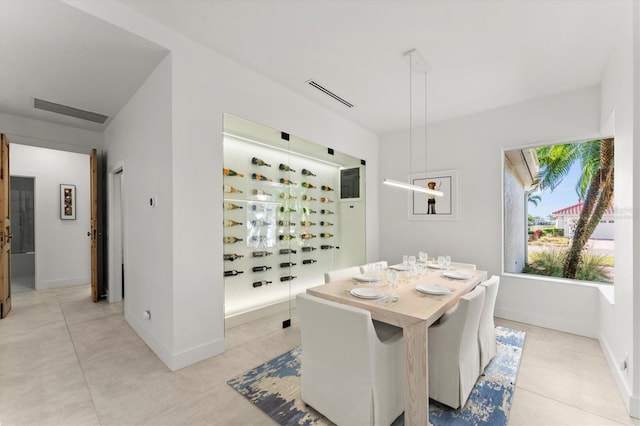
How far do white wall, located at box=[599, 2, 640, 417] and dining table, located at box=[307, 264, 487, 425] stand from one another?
0.98 m

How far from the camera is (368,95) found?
3.47 metres

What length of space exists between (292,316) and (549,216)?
11.6 ft

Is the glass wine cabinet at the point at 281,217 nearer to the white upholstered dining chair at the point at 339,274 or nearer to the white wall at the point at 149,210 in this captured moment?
the white wall at the point at 149,210

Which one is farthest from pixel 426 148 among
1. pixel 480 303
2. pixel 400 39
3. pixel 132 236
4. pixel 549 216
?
pixel 132 236

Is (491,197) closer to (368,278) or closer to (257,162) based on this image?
(368,278)

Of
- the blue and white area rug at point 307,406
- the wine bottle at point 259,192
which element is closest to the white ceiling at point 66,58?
the wine bottle at point 259,192

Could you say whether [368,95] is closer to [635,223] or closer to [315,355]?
[635,223]

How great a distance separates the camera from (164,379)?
2.20 m

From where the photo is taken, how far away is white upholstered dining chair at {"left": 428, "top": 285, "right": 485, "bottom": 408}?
180 centimetres

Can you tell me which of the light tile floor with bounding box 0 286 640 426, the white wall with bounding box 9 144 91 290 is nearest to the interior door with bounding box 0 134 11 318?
the light tile floor with bounding box 0 286 640 426

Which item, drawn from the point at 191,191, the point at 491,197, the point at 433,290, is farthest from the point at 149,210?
Answer: the point at 491,197

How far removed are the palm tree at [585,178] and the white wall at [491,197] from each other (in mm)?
201

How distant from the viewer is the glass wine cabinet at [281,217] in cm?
327

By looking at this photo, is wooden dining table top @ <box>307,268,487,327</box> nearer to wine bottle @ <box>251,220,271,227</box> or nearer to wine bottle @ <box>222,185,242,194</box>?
wine bottle @ <box>251,220,271,227</box>
